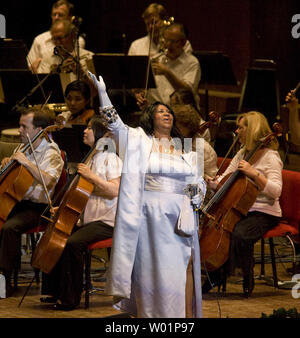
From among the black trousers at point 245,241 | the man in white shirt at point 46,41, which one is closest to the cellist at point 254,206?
the black trousers at point 245,241

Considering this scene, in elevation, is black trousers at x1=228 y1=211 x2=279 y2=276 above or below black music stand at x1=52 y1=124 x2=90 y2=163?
below

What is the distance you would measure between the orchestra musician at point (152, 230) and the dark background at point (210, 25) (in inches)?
176

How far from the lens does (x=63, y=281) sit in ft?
16.5

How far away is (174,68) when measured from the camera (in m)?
7.50

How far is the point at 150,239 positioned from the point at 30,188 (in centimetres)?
151

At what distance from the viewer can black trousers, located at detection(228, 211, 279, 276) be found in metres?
5.24

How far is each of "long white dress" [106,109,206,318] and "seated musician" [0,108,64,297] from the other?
1.19 meters

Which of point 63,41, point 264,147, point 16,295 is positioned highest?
point 63,41

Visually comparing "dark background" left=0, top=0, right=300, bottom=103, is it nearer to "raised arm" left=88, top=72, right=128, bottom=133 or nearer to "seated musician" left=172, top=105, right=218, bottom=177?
"seated musician" left=172, top=105, right=218, bottom=177

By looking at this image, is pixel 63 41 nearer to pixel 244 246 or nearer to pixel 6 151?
pixel 6 151

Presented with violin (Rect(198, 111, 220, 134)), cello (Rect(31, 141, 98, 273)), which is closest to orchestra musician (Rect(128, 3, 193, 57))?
violin (Rect(198, 111, 220, 134))

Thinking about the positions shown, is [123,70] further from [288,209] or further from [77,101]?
[288,209]

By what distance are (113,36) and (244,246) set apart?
538cm

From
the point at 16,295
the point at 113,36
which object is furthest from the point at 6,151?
the point at 113,36
